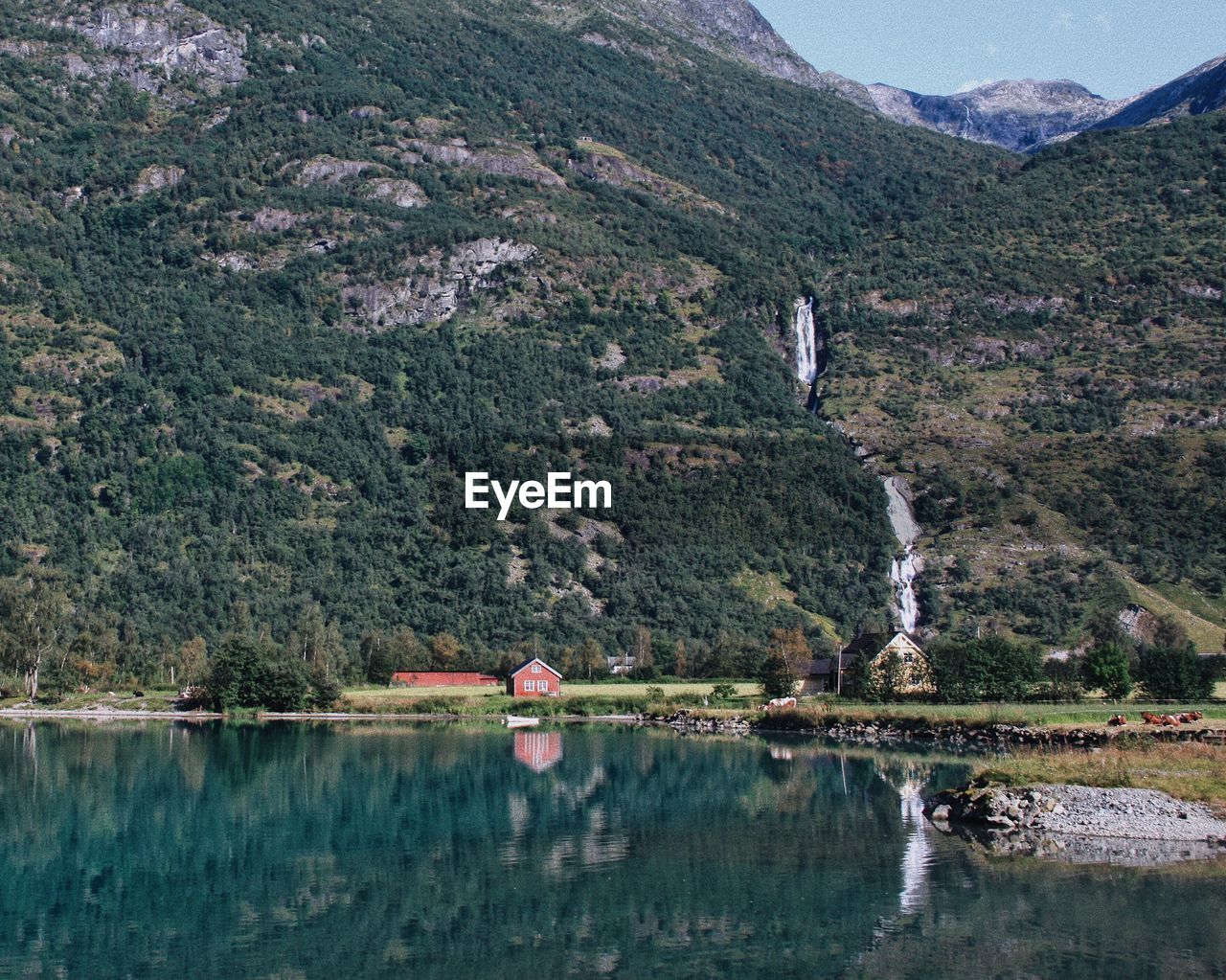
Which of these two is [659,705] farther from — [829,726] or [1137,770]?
[1137,770]

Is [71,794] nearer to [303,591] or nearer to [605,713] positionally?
[605,713]

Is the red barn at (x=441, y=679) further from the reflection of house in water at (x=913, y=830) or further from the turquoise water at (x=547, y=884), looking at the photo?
the reflection of house in water at (x=913, y=830)

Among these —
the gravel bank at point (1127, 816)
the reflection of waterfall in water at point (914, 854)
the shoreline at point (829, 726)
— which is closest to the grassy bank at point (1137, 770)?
the gravel bank at point (1127, 816)

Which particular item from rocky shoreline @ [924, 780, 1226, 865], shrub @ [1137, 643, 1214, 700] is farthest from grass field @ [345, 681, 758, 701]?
rocky shoreline @ [924, 780, 1226, 865]

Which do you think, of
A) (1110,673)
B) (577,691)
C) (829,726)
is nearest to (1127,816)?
(829,726)

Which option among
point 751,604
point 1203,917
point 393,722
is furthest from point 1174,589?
point 1203,917

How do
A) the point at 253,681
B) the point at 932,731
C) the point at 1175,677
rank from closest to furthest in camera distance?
the point at 932,731 < the point at 1175,677 < the point at 253,681
